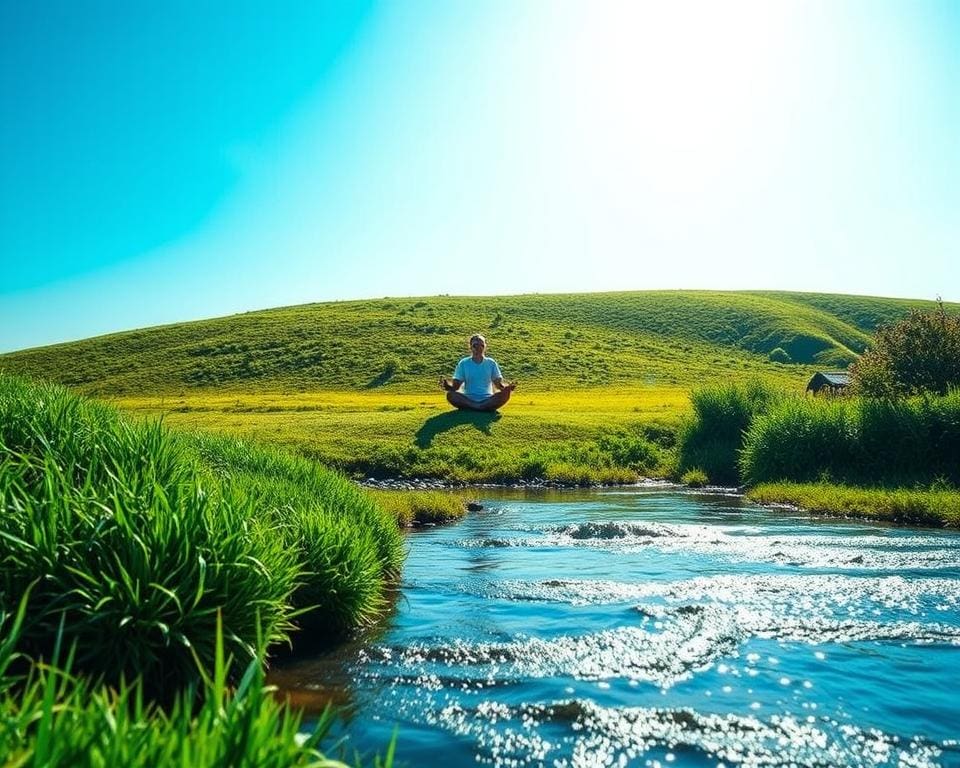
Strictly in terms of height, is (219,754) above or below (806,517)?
above

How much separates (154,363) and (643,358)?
1646 inches

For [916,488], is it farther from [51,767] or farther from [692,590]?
[51,767]

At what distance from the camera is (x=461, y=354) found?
69188mm

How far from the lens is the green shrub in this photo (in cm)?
2423

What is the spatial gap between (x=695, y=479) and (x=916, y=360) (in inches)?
295

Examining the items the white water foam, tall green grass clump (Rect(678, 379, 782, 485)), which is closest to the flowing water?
the white water foam

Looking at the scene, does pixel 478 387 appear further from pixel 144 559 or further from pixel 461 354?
pixel 461 354

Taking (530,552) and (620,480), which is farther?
(620,480)

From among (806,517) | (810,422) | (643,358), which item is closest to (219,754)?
(806,517)

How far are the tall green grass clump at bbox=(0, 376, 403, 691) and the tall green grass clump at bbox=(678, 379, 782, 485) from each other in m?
18.5

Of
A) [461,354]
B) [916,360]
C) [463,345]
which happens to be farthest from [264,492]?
[463,345]

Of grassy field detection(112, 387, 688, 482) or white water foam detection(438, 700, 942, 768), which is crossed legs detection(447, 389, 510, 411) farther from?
white water foam detection(438, 700, 942, 768)

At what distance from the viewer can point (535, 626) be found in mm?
9172

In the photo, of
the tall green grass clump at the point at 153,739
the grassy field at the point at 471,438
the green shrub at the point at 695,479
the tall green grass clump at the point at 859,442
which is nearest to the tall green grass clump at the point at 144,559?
the tall green grass clump at the point at 153,739
